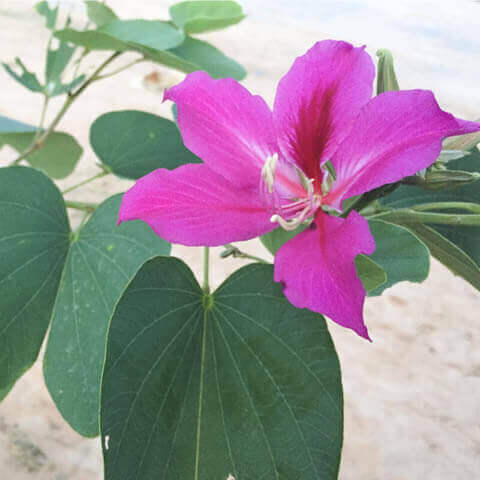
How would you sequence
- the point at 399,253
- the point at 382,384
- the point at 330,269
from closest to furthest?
1. the point at 330,269
2. the point at 399,253
3. the point at 382,384

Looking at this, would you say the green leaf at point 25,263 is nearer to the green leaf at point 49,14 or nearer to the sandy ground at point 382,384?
the green leaf at point 49,14

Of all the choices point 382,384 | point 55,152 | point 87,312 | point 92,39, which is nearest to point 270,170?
point 87,312

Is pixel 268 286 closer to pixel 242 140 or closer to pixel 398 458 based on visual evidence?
pixel 242 140

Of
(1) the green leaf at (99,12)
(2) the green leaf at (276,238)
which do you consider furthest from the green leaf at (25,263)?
(1) the green leaf at (99,12)

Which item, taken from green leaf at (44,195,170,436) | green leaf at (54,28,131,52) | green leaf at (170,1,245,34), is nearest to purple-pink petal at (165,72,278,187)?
green leaf at (44,195,170,436)

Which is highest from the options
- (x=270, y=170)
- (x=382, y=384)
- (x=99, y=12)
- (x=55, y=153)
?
(x=270, y=170)

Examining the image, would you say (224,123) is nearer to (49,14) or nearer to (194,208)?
(194,208)
